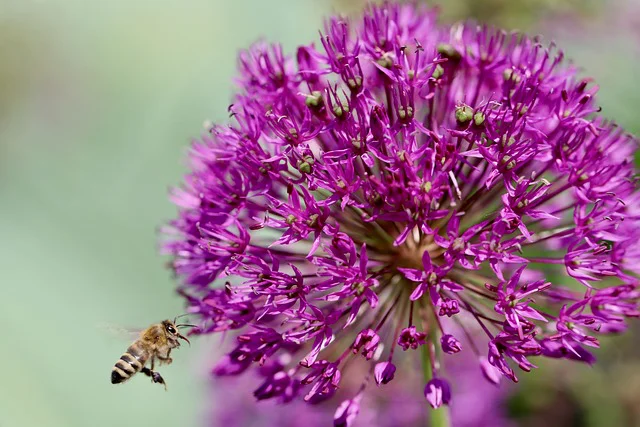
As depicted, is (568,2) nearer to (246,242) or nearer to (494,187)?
(494,187)

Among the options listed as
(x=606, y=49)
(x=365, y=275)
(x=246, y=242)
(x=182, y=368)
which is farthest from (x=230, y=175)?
(x=182, y=368)

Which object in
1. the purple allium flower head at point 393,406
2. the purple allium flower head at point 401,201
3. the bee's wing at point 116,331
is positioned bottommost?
the purple allium flower head at point 393,406

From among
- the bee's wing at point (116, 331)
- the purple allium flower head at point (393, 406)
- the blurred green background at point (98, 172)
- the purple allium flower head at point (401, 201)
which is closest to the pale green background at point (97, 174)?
the blurred green background at point (98, 172)

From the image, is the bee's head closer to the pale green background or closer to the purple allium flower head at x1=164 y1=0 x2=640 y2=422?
the purple allium flower head at x1=164 y1=0 x2=640 y2=422

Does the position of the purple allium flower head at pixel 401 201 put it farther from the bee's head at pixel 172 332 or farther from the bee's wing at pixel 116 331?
the bee's wing at pixel 116 331

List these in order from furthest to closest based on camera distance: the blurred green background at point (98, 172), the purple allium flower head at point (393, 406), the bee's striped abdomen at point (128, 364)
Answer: the blurred green background at point (98, 172), the purple allium flower head at point (393, 406), the bee's striped abdomen at point (128, 364)

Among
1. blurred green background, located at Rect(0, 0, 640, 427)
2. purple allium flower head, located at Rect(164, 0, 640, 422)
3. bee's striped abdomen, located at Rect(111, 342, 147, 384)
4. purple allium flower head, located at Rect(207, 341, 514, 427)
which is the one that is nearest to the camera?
purple allium flower head, located at Rect(164, 0, 640, 422)

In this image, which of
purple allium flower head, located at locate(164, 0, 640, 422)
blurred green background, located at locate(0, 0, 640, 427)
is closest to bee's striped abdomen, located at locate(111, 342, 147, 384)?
purple allium flower head, located at locate(164, 0, 640, 422)
